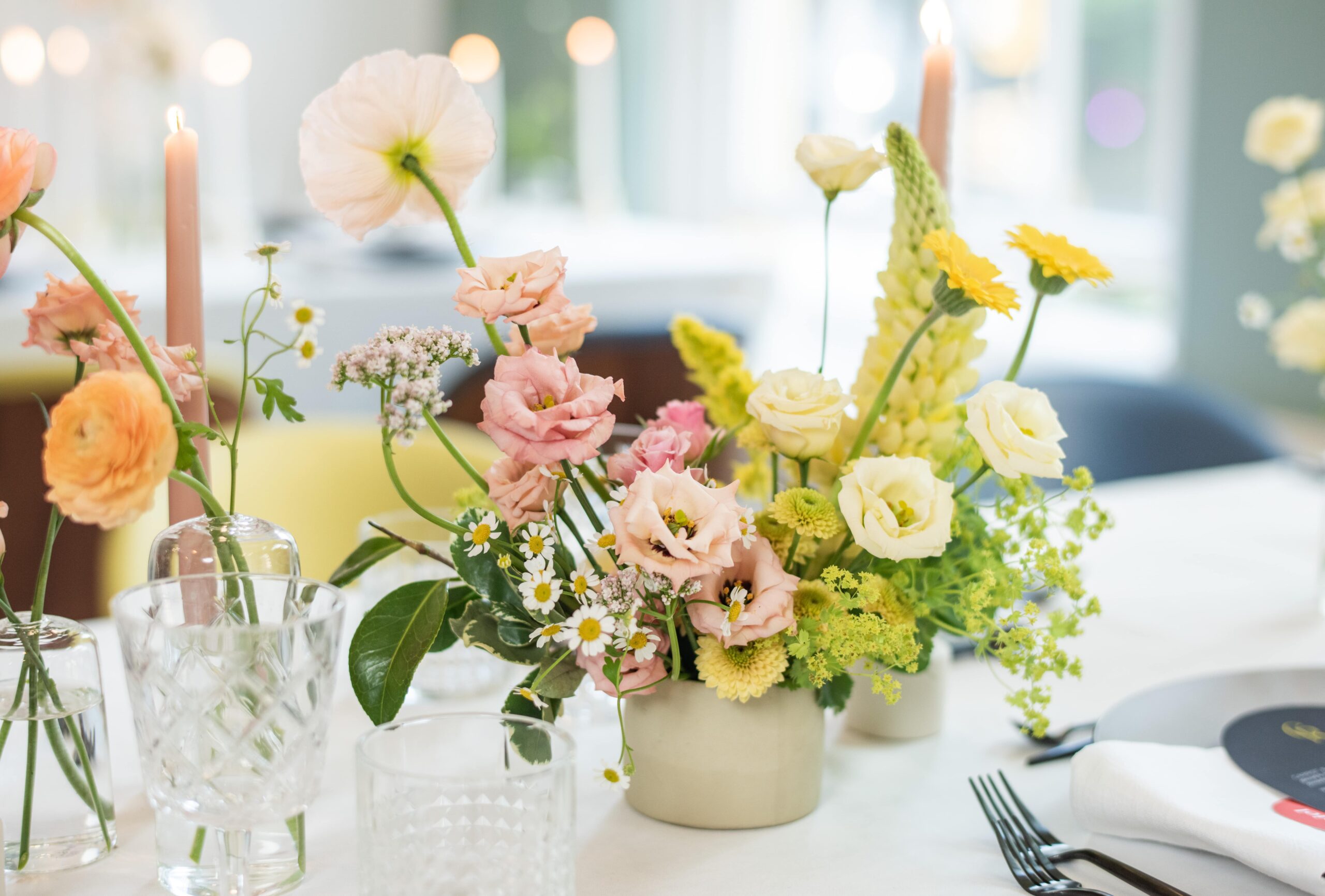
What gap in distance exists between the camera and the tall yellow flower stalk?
1.99 ft

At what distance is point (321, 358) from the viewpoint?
2.27 m

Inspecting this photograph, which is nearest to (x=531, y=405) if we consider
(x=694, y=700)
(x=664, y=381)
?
(x=694, y=700)

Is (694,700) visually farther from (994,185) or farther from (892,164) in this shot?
(994,185)

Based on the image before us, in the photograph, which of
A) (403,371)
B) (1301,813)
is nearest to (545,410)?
(403,371)

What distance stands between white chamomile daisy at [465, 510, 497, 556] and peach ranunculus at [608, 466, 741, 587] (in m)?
0.06

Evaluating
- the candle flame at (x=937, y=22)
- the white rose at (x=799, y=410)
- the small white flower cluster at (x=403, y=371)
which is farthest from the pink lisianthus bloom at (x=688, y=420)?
the candle flame at (x=937, y=22)

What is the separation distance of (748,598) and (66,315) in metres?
0.33

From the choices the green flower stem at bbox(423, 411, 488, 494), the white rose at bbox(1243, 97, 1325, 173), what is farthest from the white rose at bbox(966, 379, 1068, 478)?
the white rose at bbox(1243, 97, 1325, 173)

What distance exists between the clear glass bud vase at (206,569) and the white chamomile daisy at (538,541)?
0.10 meters

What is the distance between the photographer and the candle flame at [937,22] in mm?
646

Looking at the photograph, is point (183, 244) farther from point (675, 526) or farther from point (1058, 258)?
point (1058, 258)

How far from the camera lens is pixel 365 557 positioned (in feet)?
1.84

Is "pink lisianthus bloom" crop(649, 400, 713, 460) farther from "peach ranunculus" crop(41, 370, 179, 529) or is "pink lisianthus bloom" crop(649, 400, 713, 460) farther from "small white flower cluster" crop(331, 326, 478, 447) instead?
"peach ranunculus" crop(41, 370, 179, 529)

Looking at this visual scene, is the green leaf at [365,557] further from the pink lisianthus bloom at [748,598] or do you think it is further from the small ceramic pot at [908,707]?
the small ceramic pot at [908,707]
